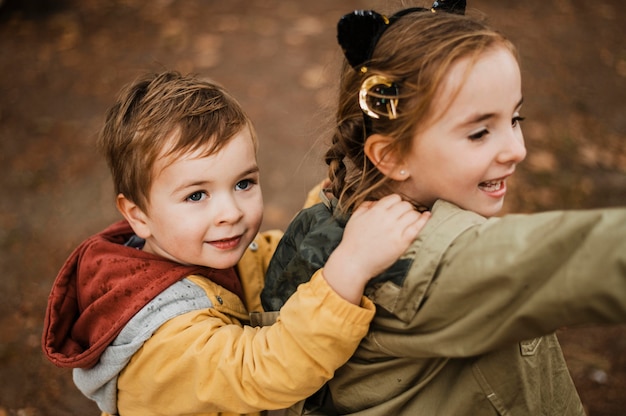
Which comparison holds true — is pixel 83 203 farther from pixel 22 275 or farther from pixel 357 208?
pixel 357 208

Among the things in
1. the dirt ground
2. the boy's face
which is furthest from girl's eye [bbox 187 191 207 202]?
the dirt ground

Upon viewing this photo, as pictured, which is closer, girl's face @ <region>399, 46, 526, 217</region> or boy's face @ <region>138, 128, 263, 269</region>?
girl's face @ <region>399, 46, 526, 217</region>

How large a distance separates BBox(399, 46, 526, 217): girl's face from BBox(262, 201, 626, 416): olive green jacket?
122 mm

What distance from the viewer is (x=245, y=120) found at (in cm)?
216

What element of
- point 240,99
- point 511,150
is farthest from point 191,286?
point 240,99

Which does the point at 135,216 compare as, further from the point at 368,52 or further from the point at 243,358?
the point at 368,52

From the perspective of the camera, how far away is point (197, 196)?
6.69 feet

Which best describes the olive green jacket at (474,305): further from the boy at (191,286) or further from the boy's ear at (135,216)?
the boy's ear at (135,216)

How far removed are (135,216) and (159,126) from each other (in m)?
0.37

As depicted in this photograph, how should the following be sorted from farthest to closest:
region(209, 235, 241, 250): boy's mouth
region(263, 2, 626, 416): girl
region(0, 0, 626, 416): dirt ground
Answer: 1. region(0, 0, 626, 416): dirt ground
2. region(209, 235, 241, 250): boy's mouth
3. region(263, 2, 626, 416): girl

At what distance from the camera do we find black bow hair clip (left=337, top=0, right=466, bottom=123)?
1748 mm

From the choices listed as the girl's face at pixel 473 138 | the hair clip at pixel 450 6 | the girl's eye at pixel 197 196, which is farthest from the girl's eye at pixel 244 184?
the hair clip at pixel 450 6

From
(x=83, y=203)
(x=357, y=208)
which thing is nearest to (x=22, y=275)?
(x=83, y=203)

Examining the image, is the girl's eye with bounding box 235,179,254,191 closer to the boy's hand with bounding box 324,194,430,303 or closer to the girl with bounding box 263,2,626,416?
the girl with bounding box 263,2,626,416
